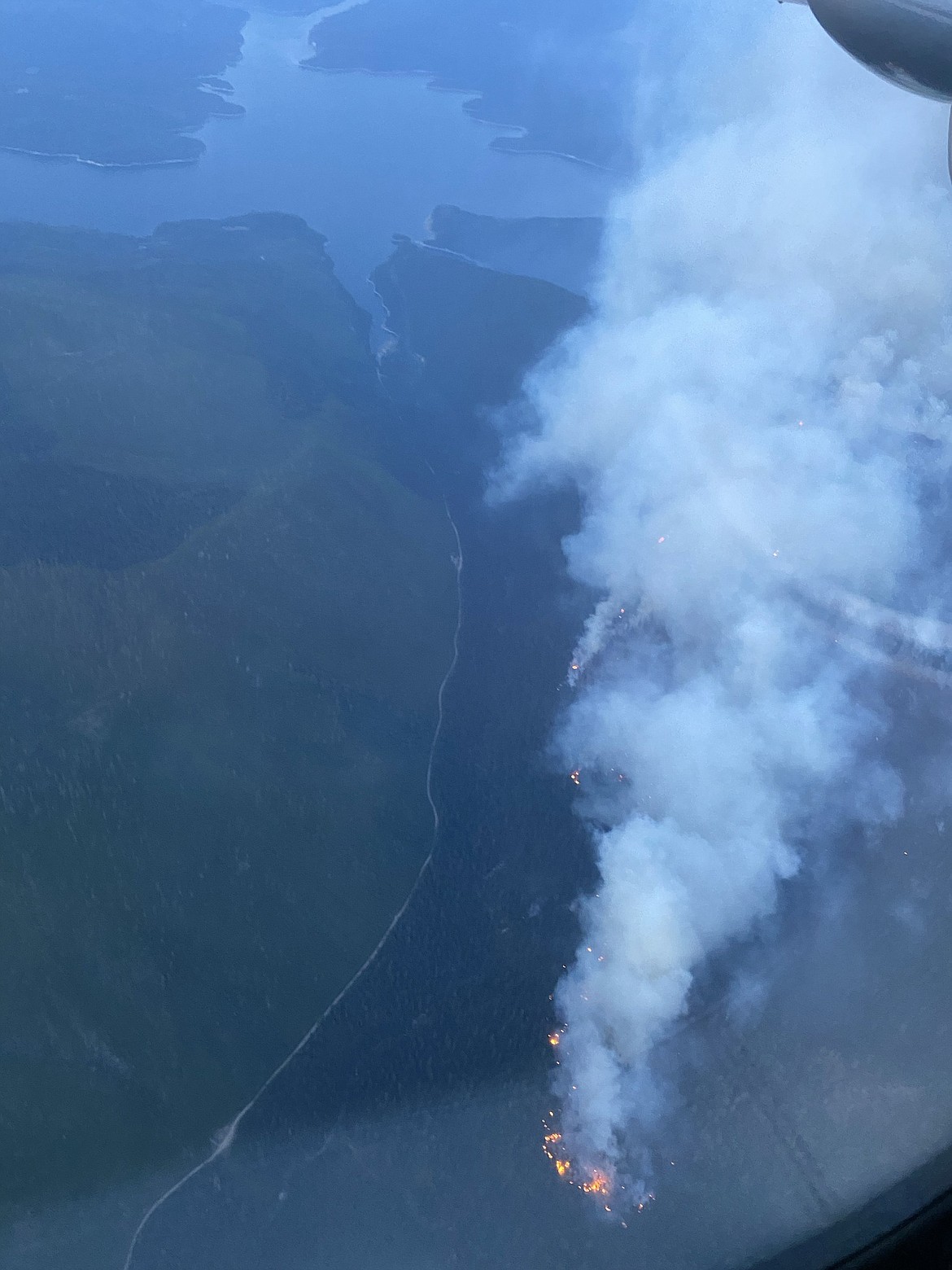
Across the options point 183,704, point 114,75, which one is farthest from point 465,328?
point 114,75

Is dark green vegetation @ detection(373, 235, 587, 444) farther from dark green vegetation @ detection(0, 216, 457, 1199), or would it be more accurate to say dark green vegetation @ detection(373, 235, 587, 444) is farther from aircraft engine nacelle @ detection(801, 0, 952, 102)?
aircraft engine nacelle @ detection(801, 0, 952, 102)

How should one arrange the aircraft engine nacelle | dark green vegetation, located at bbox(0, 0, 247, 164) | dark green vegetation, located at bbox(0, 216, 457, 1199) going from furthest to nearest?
dark green vegetation, located at bbox(0, 0, 247, 164)
dark green vegetation, located at bbox(0, 216, 457, 1199)
the aircraft engine nacelle

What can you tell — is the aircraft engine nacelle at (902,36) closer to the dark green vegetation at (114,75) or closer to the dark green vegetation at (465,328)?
the dark green vegetation at (465,328)

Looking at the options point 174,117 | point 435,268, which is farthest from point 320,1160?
point 174,117

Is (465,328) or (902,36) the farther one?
(465,328)

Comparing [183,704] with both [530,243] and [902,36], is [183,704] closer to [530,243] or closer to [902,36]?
[902,36]

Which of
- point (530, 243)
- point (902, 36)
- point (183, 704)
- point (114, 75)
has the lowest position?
point (183, 704)

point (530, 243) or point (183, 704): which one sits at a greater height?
point (530, 243)

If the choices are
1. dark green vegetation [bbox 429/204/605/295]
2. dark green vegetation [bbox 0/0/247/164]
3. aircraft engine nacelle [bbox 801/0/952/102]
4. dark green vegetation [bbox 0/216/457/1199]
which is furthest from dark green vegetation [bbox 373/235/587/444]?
aircraft engine nacelle [bbox 801/0/952/102]
